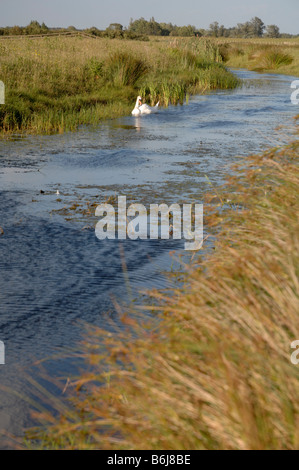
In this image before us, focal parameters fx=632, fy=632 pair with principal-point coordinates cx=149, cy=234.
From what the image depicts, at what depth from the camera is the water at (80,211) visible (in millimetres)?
4234

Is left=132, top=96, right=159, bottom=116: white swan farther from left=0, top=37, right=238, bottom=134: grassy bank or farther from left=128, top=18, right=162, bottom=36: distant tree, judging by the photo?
left=128, top=18, right=162, bottom=36: distant tree

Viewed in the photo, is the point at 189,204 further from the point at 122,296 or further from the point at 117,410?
the point at 117,410

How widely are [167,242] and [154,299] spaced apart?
1609 mm

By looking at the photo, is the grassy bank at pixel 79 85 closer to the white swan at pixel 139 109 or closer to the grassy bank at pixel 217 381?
the white swan at pixel 139 109

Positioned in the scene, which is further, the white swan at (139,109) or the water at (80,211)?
the white swan at (139,109)

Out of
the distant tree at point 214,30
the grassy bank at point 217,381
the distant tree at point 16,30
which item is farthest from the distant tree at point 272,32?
the grassy bank at point 217,381

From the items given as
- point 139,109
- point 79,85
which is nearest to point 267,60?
point 79,85

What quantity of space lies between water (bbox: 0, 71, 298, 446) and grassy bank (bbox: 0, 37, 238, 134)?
2.67 ft

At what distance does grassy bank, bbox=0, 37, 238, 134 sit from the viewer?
41.5ft

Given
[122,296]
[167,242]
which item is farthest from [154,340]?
[167,242]

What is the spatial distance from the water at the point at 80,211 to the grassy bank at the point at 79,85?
81 centimetres

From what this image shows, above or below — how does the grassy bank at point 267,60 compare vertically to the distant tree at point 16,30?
below

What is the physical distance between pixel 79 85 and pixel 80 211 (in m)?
9.76

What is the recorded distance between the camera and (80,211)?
274 inches
